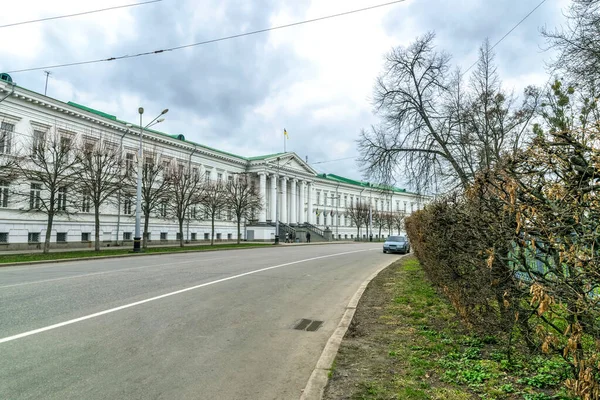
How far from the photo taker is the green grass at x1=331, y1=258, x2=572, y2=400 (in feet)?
12.0

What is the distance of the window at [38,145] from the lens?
2383 cm

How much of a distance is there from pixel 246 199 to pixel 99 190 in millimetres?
19904

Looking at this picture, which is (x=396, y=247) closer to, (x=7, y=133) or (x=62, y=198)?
(x=62, y=198)

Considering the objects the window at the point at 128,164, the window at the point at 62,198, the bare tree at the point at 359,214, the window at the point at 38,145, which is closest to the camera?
the window at the point at 38,145

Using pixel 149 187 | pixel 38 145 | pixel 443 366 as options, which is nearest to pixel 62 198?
→ pixel 38 145

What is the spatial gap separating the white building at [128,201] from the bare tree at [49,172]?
30.6 inches

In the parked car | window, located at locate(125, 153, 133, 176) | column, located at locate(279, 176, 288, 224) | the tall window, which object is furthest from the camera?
column, located at locate(279, 176, 288, 224)

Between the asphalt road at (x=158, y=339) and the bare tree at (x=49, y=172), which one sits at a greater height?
the bare tree at (x=49, y=172)

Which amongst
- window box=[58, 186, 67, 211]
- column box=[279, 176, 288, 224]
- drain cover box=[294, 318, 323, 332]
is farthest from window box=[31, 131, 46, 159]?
column box=[279, 176, 288, 224]

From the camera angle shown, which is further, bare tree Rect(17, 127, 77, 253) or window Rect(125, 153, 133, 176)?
window Rect(125, 153, 133, 176)

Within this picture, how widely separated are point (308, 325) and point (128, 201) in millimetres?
30878

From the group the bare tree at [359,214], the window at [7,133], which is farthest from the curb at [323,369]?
the bare tree at [359,214]

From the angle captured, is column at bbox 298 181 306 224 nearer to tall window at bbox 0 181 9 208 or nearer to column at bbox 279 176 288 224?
column at bbox 279 176 288 224

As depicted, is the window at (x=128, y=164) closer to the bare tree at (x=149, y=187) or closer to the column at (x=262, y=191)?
the bare tree at (x=149, y=187)
